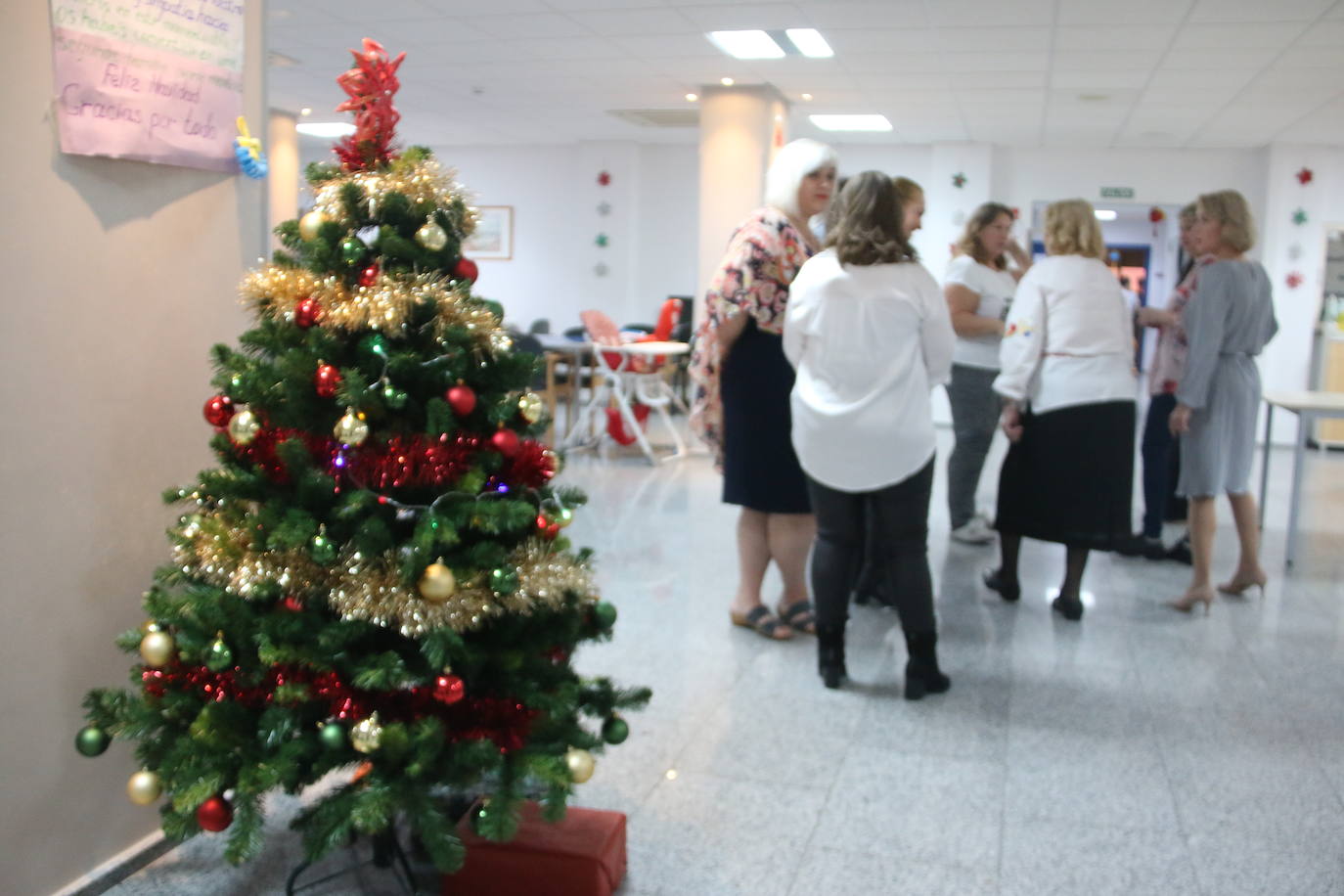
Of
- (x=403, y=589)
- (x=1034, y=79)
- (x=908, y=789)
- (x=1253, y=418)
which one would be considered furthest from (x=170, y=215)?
(x=1034, y=79)

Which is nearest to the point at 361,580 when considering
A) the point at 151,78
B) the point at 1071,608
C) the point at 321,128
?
the point at 151,78

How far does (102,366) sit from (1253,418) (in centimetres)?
375

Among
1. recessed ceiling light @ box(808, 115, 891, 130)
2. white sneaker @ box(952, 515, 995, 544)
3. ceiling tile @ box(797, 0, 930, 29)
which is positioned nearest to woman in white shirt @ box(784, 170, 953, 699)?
white sneaker @ box(952, 515, 995, 544)

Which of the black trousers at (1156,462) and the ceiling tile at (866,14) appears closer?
the black trousers at (1156,462)

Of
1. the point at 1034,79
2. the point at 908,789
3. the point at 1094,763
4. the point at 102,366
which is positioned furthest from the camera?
the point at 1034,79

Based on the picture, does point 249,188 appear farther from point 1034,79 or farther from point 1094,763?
point 1034,79

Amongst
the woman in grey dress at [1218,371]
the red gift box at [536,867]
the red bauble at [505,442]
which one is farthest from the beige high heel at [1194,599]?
the red bauble at [505,442]

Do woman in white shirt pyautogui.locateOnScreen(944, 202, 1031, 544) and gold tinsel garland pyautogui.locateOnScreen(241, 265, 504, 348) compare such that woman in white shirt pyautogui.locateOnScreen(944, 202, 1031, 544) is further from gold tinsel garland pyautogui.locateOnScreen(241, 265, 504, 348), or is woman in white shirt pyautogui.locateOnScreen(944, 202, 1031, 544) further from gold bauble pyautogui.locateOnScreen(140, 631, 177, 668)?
gold bauble pyautogui.locateOnScreen(140, 631, 177, 668)

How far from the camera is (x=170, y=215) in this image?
2090 mm

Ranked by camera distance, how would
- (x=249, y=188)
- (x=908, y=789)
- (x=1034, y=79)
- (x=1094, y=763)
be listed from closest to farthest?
(x=249, y=188) < (x=908, y=789) < (x=1094, y=763) < (x=1034, y=79)

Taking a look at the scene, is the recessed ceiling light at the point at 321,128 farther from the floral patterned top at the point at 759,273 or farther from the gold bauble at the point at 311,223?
the gold bauble at the point at 311,223

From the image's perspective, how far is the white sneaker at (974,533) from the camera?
16.6 ft

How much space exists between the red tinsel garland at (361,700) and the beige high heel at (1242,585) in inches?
132

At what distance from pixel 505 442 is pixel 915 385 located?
4.68ft
